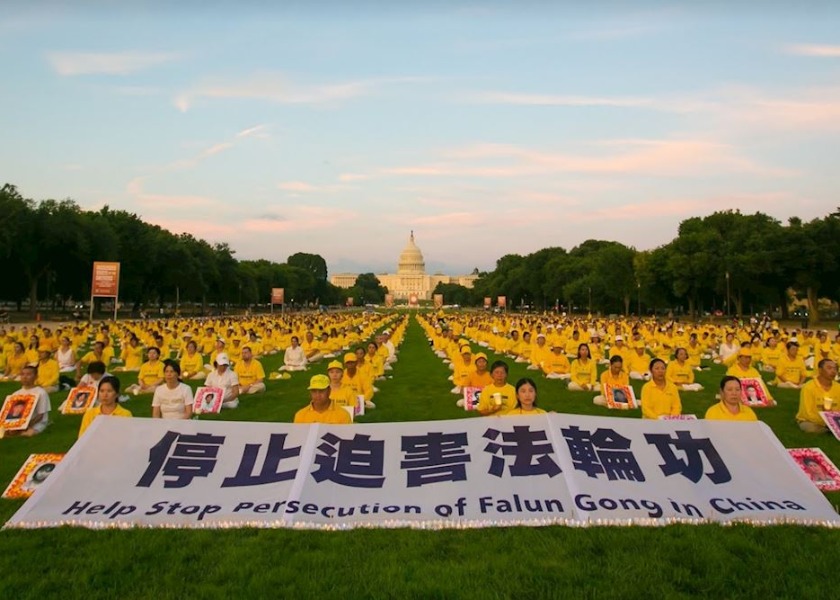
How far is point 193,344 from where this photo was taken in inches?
678

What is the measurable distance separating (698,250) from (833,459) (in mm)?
62349

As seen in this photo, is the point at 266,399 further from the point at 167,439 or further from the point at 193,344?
the point at 167,439

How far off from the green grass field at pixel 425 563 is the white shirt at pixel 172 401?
10.2 feet

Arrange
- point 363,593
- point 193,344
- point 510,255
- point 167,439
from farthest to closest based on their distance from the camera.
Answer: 1. point 510,255
2. point 193,344
3. point 167,439
4. point 363,593

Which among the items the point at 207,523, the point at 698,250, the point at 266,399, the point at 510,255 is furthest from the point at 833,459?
the point at 510,255

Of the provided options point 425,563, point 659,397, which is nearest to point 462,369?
point 659,397

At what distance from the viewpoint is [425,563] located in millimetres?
5613

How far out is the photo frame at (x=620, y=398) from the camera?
1337 centimetres

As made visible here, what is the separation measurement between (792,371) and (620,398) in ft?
20.7

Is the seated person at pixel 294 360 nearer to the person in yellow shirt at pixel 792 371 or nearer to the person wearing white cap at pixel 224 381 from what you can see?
the person wearing white cap at pixel 224 381

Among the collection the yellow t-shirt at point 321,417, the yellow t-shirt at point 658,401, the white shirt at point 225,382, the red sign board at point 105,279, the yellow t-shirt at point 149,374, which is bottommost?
the yellow t-shirt at point 149,374

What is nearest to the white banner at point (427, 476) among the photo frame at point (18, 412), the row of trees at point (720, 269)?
the photo frame at point (18, 412)

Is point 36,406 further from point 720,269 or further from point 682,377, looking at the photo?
point 720,269

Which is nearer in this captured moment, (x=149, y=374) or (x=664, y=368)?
(x=664, y=368)
